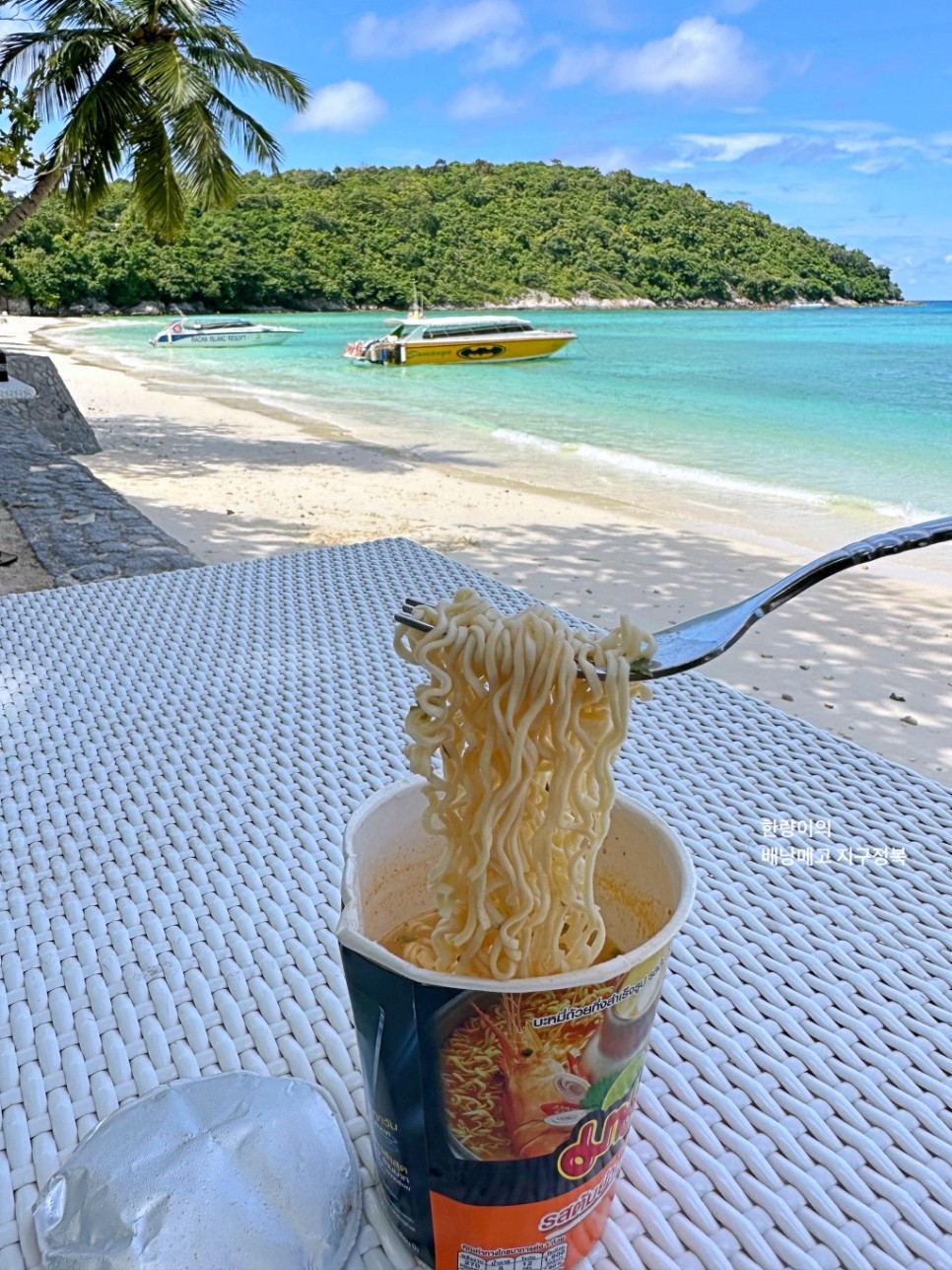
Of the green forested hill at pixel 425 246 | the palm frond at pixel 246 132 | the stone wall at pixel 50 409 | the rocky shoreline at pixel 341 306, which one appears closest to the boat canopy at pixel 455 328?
the palm frond at pixel 246 132

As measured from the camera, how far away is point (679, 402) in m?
14.2

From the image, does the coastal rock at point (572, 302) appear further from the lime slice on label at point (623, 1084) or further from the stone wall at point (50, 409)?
the lime slice on label at point (623, 1084)

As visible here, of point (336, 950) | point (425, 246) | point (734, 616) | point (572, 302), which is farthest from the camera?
point (572, 302)

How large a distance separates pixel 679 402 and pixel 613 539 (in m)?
9.67

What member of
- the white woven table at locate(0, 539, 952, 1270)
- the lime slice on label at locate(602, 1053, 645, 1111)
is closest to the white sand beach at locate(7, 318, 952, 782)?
the white woven table at locate(0, 539, 952, 1270)

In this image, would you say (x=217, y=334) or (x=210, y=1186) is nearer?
(x=210, y=1186)

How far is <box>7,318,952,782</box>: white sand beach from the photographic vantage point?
124 inches

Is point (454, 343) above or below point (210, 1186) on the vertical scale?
below

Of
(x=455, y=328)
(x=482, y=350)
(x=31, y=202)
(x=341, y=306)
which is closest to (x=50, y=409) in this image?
(x=31, y=202)

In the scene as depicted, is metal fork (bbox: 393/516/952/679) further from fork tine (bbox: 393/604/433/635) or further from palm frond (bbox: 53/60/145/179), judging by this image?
palm frond (bbox: 53/60/145/179)

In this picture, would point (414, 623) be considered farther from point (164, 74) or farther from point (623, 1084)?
point (164, 74)

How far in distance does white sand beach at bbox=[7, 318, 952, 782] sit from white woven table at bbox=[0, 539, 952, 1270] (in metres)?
1.61

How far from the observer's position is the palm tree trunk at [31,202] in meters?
7.27

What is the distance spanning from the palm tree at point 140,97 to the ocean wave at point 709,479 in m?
3.91
